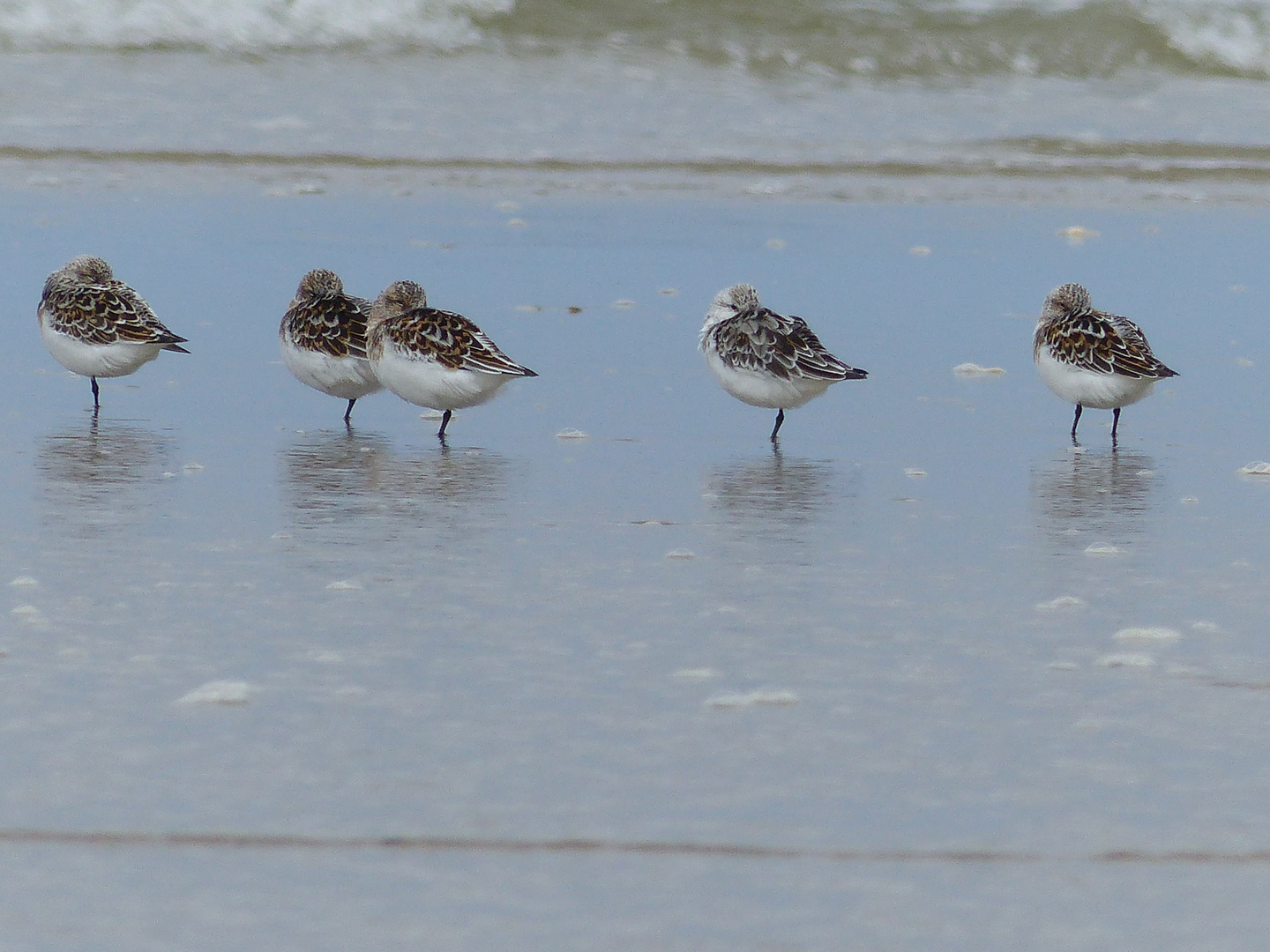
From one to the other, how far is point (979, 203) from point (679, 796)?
465 inches

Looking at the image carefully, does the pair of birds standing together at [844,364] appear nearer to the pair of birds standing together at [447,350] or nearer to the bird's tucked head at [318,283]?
the pair of birds standing together at [447,350]

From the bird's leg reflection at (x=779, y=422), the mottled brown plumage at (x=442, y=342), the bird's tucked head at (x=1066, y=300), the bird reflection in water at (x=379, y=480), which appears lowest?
the bird reflection in water at (x=379, y=480)

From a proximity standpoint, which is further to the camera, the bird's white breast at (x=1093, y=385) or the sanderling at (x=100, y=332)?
the sanderling at (x=100, y=332)

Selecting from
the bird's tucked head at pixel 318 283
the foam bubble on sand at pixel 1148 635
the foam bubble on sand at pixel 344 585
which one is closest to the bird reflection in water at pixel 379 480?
the foam bubble on sand at pixel 344 585

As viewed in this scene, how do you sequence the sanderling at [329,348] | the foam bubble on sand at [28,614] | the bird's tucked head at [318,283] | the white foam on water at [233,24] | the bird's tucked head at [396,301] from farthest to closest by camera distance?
the white foam on water at [233,24], the bird's tucked head at [318,283], the bird's tucked head at [396,301], the sanderling at [329,348], the foam bubble on sand at [28,614]

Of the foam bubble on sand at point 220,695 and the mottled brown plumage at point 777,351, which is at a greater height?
the mottled brown plumage at point 777,351

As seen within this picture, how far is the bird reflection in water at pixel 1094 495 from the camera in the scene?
20.8 feet

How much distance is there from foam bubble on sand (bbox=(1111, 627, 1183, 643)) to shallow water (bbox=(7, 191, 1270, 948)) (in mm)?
23

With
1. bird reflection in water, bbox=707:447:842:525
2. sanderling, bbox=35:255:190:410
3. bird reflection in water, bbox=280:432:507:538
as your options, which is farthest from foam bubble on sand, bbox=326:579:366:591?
sanderling, bbox=35:255:190:410

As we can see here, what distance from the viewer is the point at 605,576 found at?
555 centimetres

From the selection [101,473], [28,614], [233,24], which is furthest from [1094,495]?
[233,24]

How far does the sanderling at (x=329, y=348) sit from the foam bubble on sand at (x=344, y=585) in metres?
3.09

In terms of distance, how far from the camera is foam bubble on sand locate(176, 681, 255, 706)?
426cm

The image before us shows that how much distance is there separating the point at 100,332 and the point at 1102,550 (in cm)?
471
